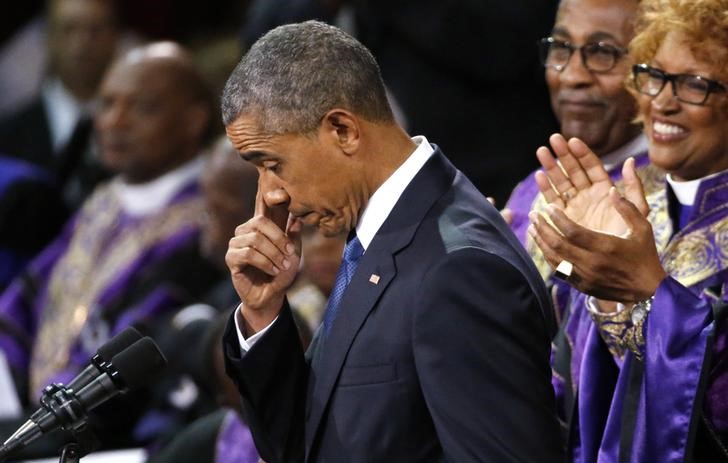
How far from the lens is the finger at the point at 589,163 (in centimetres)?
315

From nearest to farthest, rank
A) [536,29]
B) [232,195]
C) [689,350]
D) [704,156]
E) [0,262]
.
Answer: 1. [689,350]
2. [704,156]
3. [536,29]
4. [232,195]
5. [0,262]

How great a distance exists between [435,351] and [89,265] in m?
3.61

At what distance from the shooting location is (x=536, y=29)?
4914mm

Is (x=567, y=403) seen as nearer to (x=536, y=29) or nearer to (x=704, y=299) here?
(x=704, y=299)

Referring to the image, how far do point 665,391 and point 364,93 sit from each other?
0.81m

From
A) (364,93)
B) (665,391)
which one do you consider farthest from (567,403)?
(364,93)

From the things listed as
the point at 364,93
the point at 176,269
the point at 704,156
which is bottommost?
the point at 176,269

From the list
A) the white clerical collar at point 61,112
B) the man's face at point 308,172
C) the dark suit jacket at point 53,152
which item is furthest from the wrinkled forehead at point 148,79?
the man's face at point 308,172

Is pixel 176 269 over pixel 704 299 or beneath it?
beneath

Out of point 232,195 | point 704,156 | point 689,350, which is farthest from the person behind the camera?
point 232,195

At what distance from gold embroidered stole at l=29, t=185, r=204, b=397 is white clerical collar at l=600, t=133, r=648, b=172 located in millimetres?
2443

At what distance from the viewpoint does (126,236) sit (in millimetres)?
6059

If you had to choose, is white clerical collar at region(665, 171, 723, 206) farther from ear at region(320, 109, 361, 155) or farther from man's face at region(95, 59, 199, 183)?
man's face at region(95, 59, 199, 183)

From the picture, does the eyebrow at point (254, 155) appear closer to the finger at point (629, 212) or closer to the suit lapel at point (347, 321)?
the suit lapel at point (347, 321)
